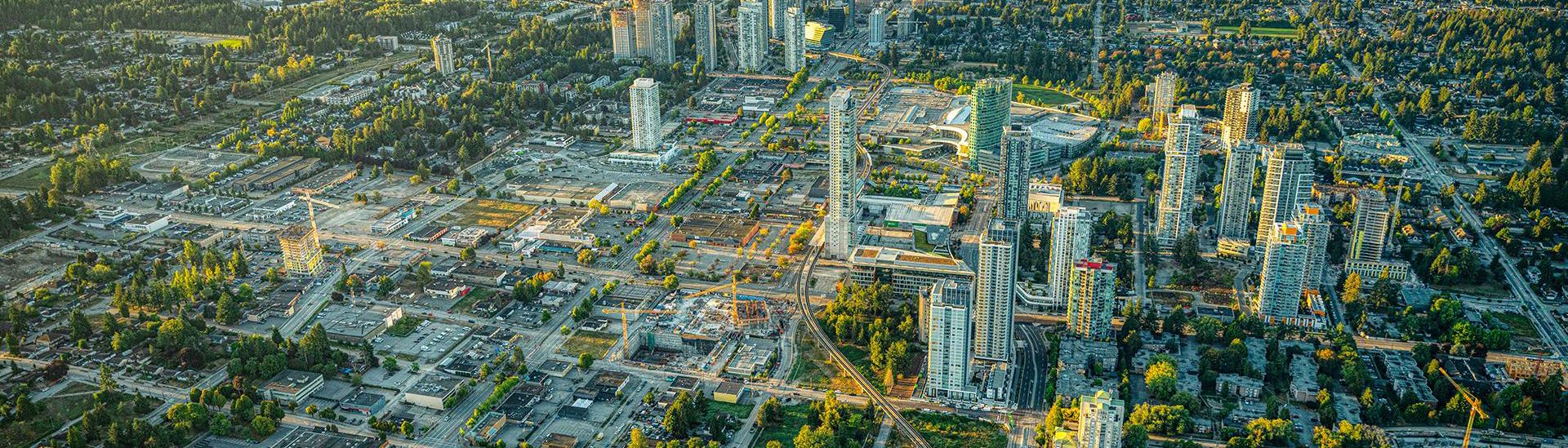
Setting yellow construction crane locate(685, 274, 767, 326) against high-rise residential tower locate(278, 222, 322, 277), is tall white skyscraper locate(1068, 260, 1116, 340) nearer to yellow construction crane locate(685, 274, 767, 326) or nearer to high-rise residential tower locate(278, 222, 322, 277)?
yellow construction crane locate(685, 274, 767, 326)

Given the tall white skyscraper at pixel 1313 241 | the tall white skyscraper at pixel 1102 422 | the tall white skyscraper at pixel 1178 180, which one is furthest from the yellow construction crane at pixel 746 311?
the tall white skyscraper at pixel 1313 241

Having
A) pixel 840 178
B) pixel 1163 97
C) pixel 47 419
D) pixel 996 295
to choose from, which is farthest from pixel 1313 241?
pixel 47 419

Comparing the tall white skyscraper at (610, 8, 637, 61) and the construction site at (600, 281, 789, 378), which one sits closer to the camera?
the construction site at (600, 281, 789, 378)

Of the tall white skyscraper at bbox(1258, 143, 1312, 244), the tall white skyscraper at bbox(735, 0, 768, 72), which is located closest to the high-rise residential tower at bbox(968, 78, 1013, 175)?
the tall white skyscraper at bbox(1258, 143, 1312, 244)

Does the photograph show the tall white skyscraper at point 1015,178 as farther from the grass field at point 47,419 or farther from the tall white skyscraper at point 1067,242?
the grass field at point 47,419

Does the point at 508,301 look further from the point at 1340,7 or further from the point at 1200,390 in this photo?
the point at 1340,7

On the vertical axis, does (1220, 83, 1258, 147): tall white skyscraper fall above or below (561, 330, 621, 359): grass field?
above
